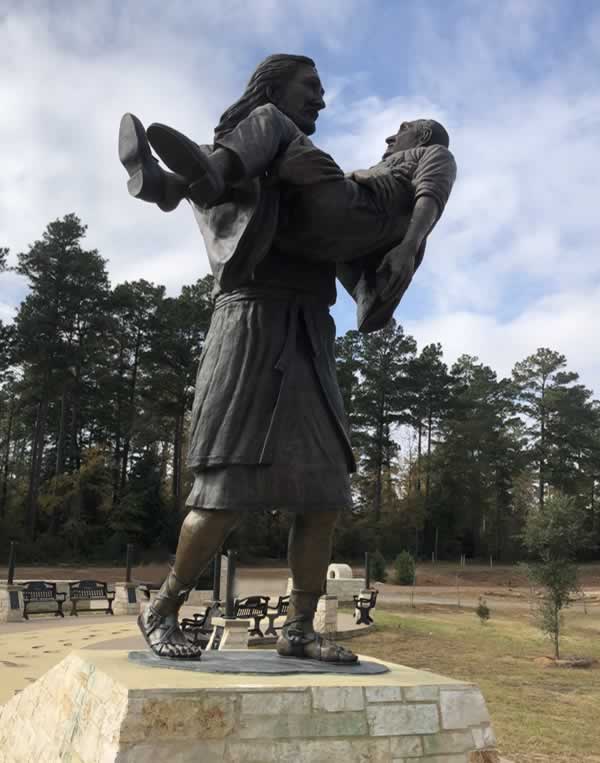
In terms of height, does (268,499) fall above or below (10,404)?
below

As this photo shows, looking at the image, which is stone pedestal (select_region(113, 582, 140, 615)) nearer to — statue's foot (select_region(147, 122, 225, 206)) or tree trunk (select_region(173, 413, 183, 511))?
statue's foot (select_region(147, 122, 225, 206))

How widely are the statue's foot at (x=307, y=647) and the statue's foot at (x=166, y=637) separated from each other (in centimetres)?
42

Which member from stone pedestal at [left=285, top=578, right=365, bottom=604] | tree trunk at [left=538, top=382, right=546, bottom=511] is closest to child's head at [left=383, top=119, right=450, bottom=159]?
stone pedestal at [left=285, top=578, right=365, bottom=604]

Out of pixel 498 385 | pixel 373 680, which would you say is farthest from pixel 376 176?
pixel 498 385

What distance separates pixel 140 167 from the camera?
280 centimetres

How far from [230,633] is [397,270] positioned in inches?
332

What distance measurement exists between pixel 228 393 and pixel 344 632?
1302 centimetres

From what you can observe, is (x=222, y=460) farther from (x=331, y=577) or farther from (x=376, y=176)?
(x=331, y=577)

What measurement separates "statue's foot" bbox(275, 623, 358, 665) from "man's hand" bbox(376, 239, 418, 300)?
163 centimetres

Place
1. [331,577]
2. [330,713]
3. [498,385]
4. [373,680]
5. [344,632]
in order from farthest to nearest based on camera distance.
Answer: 1. [498,385]
2. [331,577]
3. [344,632]
4. [373,680]
5. [330,713]

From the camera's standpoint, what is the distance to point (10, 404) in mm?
40406

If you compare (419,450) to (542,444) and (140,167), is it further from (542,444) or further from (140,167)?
(140,167)

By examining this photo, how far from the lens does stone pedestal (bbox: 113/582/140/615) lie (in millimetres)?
18312

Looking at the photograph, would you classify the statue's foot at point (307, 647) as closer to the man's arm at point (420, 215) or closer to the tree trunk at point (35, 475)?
the man's arm at point (420, 215)
